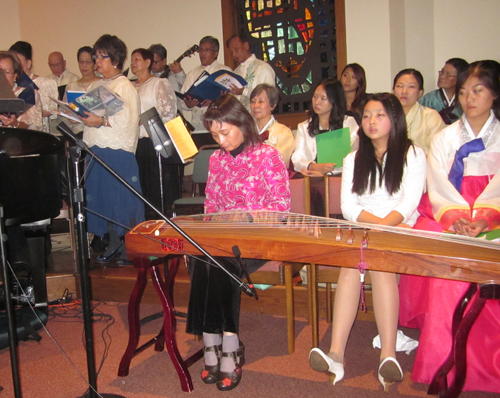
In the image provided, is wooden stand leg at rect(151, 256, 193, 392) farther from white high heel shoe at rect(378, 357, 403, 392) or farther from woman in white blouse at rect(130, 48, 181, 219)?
woman in white blouse at rect(130, 48, 181, 219)

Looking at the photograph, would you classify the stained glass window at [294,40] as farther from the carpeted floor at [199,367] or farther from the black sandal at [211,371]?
the black sandal at [211,371]

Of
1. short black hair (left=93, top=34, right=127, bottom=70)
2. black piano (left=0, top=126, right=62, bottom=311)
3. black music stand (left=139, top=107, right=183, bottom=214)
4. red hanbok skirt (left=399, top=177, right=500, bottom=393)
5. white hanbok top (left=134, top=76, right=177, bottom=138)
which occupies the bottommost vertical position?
red hanbok skirt (left=399, top=177, right=500, bottom=393)

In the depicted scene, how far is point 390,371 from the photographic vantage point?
1746 millimetres

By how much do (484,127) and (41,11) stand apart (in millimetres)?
6051

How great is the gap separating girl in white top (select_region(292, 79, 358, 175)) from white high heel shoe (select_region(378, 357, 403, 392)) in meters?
1.44

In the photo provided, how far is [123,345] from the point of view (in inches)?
92.3

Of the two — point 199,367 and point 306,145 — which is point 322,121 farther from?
point 199,367

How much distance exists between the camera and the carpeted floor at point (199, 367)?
185cm

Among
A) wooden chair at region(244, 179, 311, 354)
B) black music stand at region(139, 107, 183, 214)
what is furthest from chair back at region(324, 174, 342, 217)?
black music stand at region(139, 107, 183, 214)

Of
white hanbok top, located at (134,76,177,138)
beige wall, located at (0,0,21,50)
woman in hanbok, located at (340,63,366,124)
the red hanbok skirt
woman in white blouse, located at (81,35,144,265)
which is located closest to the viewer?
the red hanbok skirt

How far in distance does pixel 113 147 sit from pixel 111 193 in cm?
31

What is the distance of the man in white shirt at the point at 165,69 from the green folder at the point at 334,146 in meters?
2.39

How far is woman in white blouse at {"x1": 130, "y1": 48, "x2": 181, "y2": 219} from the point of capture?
3.77 metres

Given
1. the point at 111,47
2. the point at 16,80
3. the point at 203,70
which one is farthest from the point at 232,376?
the point at 203,70
